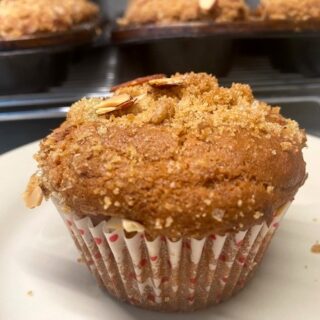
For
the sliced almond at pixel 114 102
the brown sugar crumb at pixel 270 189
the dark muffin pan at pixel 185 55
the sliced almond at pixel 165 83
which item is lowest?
the dark muffin pan at pixel 185 55

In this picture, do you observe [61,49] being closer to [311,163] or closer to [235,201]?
[311,163]

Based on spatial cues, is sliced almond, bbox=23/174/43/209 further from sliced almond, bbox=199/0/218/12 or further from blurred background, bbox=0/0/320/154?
sliced almond, bbox=199/0/218/12

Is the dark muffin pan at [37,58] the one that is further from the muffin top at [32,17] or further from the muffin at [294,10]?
the muffin at [294,10]

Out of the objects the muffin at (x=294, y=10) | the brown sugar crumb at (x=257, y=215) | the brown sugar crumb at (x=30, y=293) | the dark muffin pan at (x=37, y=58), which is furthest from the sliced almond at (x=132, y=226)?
the muffin at (x=294, y=10)

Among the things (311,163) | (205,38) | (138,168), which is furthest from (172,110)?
(205,38)

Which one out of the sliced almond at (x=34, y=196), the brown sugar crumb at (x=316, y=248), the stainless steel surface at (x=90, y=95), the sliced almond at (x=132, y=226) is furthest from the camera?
the stainless steel surface at (x=90, y=95)

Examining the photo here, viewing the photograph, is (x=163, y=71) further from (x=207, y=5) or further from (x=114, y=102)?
(x=114, y=102)

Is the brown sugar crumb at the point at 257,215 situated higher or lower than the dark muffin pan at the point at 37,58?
higher

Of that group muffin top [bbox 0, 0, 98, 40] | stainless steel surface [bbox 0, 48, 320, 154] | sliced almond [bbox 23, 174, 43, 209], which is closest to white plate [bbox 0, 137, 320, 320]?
sliced almond [bbox 23, 174, 43, 209]
